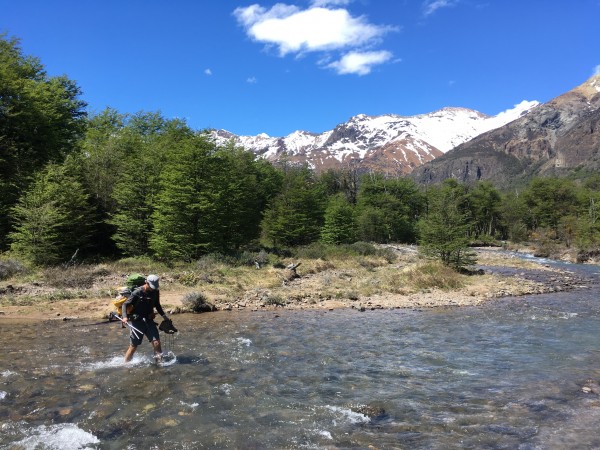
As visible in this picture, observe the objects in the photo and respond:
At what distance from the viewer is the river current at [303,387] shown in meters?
6.68

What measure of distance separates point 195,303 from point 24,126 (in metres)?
28.7

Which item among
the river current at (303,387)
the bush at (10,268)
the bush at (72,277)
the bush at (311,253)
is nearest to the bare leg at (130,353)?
the river current at (303,387)

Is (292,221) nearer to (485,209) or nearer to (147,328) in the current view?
(147,328)

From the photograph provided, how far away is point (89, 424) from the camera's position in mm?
6941

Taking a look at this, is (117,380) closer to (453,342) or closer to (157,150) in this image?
(453,342)

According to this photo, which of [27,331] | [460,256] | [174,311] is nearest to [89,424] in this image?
[27,331]

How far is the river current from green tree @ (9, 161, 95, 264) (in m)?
11.9

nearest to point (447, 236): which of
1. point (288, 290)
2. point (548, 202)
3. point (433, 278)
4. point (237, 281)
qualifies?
point (433, 278)

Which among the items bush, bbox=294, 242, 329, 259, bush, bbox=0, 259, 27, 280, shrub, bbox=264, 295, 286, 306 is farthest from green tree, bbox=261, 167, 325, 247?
bush, bbox=0, 259, 27, 280

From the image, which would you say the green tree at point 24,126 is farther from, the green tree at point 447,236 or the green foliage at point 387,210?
the green foliage at point 387,210

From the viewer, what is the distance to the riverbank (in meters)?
17.4

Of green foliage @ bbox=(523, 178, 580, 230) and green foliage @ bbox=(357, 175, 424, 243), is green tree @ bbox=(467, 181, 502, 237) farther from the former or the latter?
green foliage @ bbox=(357, 175, 424, 243)

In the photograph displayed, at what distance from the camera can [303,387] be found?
9.02 m

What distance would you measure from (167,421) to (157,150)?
102 ft
